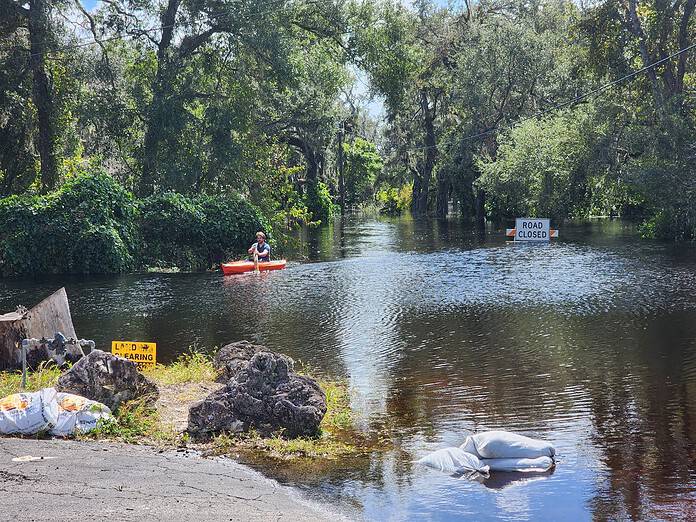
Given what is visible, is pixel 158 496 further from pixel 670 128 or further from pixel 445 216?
pixel 445 216

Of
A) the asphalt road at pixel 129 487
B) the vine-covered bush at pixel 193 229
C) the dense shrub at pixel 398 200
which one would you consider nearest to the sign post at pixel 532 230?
the vine-covered bush at pixel 193 229

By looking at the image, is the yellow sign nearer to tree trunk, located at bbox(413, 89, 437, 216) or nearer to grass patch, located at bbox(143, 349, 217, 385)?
grass patch, located at bbox(143, 349, 217, 385)

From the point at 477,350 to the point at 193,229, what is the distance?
18033 mm

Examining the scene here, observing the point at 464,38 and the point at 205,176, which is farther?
the point at 464,38

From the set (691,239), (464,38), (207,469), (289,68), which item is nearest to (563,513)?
(207,469)

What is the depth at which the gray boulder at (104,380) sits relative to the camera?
30.3ft

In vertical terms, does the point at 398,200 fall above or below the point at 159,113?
below

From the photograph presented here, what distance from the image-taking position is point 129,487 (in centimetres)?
685

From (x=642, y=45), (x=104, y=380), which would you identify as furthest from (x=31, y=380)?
(x=642, y=45)

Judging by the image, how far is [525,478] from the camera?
26.2ft

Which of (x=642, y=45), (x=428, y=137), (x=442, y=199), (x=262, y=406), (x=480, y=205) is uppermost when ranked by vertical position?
(x=642, y=45)

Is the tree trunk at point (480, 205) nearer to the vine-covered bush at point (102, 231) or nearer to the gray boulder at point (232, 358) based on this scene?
the vine-covered bush at point (102, 231)

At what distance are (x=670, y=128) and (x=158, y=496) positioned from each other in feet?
108

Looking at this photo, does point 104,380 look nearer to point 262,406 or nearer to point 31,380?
point 31,380
